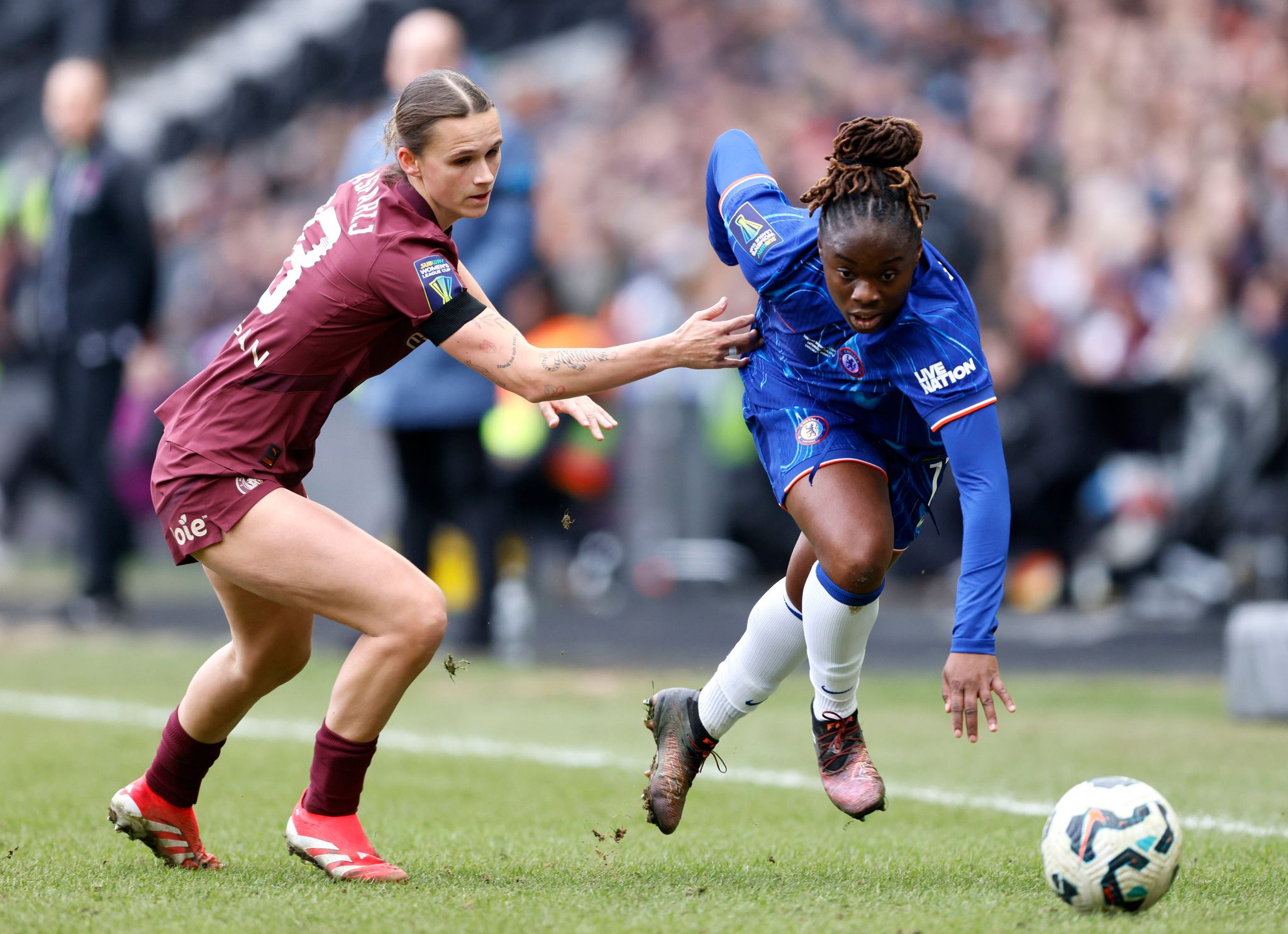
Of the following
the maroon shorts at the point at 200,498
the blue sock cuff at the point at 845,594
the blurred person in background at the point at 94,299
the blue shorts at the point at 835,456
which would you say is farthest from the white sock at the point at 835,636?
the blurred person in background at the point at 94,299

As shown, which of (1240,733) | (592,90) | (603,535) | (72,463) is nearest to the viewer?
(1240,733)

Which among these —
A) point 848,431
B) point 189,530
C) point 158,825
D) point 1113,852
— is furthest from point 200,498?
point 1113,852

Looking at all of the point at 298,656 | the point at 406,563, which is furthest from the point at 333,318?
the point at 298,656

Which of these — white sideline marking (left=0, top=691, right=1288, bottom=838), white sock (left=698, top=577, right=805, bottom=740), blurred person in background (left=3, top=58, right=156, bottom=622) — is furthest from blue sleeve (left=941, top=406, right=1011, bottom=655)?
blurred person in background (left=3, top=58, right=156, bottom=622)

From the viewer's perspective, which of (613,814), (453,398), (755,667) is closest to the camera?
(755,667)

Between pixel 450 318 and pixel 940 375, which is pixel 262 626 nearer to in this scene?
pixel 450 318

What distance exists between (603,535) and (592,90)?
716cm

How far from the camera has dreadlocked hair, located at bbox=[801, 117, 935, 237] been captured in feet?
13.7

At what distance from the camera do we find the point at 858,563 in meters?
4.46

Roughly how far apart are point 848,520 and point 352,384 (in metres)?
1.41

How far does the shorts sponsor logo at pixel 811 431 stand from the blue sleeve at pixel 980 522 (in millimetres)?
554

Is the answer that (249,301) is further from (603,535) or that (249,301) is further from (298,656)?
(298,656)

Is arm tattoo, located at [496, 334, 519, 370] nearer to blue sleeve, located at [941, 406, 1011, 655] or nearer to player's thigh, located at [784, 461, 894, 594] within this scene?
player's thigh, located at [784, 461, 894, 594]

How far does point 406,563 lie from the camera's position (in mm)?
4113
